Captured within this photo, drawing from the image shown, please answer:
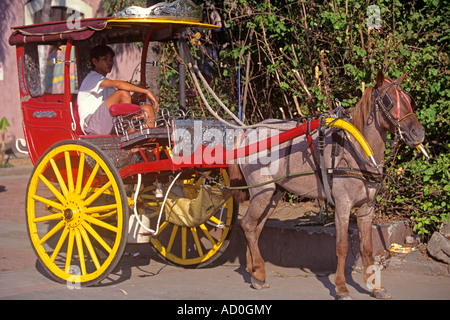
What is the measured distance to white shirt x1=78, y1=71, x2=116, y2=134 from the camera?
22.4 ft

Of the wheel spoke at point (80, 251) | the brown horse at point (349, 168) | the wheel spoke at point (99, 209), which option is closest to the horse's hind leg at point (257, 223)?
→ the brown horse at point (349, 168)

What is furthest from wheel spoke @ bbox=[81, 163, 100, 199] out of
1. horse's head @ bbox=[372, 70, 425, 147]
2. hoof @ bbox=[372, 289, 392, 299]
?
hoof @ bbox=[372, 289, 392, 299]

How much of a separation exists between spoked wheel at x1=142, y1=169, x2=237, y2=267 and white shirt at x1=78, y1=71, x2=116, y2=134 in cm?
103

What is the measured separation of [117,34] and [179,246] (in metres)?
2.51

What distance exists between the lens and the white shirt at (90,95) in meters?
6.84

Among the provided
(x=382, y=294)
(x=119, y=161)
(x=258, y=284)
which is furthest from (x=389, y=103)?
(x=119, y=161)

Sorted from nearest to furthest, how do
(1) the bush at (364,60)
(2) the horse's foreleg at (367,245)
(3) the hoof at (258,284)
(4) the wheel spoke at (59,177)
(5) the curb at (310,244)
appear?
(2) the horse's foreleg at (367,245), (3) the hoof at (258,284), (4) the wheel spoke at (59,177), (5) the curb at (310,244), (1) the bush at (364,60)

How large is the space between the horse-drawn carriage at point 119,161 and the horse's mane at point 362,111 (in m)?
0.14

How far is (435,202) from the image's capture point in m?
7.41

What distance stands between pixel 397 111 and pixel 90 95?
3.08 metres

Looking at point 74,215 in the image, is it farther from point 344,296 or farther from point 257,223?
point 344,296

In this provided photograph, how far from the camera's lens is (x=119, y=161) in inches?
260

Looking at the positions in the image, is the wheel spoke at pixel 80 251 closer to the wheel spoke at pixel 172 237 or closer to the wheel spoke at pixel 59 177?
the wheel spoke at pixel 59 177
